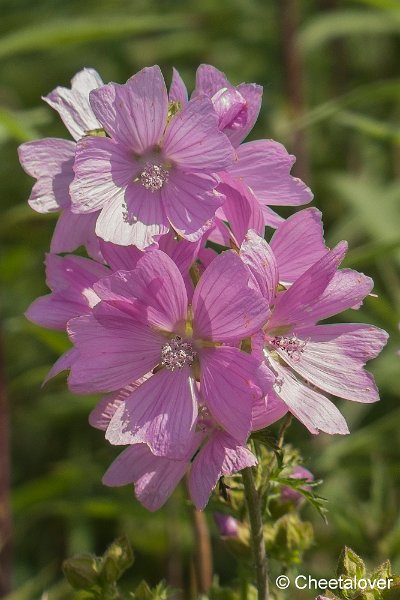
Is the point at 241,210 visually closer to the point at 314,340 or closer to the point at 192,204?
the point at 192,204

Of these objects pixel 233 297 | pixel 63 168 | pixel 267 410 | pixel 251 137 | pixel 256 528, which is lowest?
pixel 251 137

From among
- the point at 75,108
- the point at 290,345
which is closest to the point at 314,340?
the point at 290,345

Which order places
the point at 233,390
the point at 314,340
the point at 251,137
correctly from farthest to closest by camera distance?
the point at 251,137 → the point at 314,340 → the point at 233,390

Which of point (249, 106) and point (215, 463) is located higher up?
point (249, 106)

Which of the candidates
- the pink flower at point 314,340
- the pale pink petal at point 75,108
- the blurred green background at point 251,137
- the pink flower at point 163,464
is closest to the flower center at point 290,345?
the pink flower at point 314,340

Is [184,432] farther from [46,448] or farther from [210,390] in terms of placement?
[46,448]
